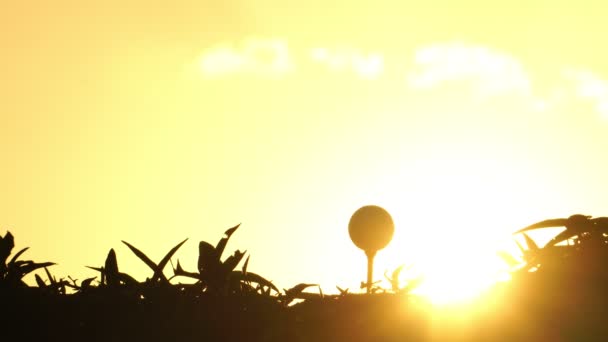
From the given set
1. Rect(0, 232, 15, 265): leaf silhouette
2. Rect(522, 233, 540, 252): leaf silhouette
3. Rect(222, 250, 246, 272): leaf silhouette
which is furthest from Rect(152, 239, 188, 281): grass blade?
Rect(522, 233, 540, 252): leaf silhouette

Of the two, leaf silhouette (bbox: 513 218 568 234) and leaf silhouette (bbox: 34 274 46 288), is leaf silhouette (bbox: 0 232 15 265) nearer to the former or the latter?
leaf silhouette (bbox: 34 274 46 288)

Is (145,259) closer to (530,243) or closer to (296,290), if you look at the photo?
(296,290)

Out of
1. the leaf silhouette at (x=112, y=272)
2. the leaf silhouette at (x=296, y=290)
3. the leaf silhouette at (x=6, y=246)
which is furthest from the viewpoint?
the leaf silhouette at (x=6, y=246)

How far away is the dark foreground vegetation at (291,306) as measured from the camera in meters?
2.84

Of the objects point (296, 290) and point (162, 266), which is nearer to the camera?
point (296, 290)

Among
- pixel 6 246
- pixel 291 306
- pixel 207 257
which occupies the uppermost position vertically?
pixel 6 246

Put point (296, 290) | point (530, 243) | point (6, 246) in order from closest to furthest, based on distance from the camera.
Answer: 1. point (530, 243)
2. point (296, 290)
3. point (6, 246)

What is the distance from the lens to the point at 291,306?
334cm

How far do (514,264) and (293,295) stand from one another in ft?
3.34

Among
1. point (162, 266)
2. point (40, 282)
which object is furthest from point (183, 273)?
point (40, 282)

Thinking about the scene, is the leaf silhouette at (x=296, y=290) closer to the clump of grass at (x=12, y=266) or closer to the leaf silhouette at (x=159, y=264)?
the leaf silhouette at (x=159, y=264)

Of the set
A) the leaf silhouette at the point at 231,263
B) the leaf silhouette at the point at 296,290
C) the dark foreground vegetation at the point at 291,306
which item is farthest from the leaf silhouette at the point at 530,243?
the leaf silhouette at the point at 231,263

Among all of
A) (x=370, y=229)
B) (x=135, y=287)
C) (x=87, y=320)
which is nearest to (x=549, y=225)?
(x=135, y=287)

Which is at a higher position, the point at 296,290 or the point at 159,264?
the point at 159,264
